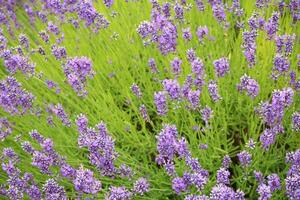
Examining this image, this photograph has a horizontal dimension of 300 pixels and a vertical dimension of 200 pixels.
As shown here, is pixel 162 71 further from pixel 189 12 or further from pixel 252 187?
pixel 252 187

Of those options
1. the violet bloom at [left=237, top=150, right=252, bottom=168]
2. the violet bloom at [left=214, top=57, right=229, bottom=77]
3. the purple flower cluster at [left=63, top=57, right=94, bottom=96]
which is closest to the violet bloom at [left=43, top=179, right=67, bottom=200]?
the purple flower cluster at [left=63, top=57, right=94, bottom=96]

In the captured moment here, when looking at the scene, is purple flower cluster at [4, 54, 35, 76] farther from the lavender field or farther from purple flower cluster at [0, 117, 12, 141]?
purple flower cluster at [0, 117, 12, 141]

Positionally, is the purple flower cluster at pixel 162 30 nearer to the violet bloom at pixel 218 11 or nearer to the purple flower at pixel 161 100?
the violet bloom at pixel 218 11

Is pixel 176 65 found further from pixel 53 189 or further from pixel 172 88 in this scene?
pixel 53 189

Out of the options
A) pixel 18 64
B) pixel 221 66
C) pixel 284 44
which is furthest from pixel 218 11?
pixel 18 64

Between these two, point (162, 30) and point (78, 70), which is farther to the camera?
point (162, 30)

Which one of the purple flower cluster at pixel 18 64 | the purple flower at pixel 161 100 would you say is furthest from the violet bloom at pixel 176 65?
the purple flower cluster at pixel 18 64

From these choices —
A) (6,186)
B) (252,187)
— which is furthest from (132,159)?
(6,186)
